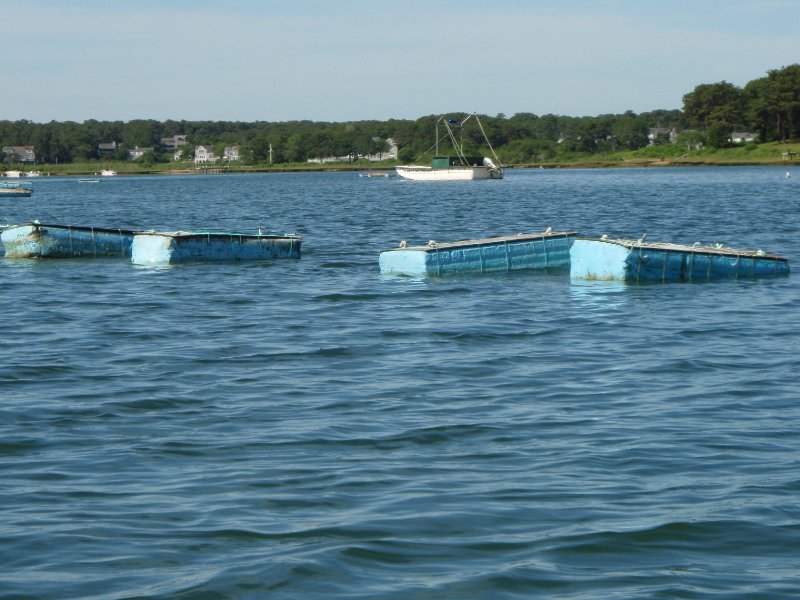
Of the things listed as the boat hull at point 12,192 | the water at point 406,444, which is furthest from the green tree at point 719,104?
the water at point 406,444

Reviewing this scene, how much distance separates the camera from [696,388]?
15.0 meters

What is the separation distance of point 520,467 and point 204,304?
14.3m

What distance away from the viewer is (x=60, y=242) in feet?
111

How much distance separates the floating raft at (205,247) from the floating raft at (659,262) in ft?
33.4

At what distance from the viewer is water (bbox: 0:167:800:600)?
8773mm

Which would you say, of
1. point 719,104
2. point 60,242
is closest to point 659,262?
point 60,242

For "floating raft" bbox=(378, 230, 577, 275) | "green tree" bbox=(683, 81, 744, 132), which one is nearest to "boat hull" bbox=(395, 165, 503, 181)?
"green tree" bbox=(683, 81, 744, 132)

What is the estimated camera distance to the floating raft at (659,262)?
25625mm

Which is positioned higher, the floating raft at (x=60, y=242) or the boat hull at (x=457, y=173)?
the boat hull at (x=457, y=173)

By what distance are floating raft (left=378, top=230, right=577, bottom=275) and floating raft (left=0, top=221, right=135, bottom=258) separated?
9.52m

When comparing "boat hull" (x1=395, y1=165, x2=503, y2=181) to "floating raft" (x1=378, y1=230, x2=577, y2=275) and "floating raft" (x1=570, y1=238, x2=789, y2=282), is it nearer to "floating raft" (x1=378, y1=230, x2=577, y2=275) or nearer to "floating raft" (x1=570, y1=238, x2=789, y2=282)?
"floating raft" (x1=378, y1=230, x2=577, y2=275)

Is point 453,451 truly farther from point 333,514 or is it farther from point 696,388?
point 696,388

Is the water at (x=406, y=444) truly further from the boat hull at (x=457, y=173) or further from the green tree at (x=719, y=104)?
the green tree at (x=719, y=104)

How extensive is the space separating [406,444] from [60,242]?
23815 mm
